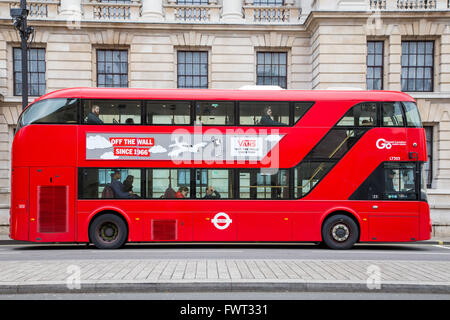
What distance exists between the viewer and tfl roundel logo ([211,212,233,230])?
454 inches

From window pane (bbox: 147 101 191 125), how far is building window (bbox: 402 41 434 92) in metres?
12.2

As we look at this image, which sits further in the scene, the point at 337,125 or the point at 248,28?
the point at 248,28

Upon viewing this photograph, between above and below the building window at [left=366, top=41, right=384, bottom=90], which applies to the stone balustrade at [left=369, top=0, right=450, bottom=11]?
above

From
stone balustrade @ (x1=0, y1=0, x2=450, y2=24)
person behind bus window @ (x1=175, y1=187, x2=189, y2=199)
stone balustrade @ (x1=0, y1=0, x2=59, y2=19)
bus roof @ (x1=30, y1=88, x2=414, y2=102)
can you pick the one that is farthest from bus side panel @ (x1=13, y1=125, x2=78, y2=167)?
stone balustrade @ (x1=0, y1=0, x2=59, y2=19)

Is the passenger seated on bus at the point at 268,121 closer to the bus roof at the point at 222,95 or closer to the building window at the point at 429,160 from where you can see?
the bus roof at the point at 222,95

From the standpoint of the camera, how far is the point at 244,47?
65.0 feet

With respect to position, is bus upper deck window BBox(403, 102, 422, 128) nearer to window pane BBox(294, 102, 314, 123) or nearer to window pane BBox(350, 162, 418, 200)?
window pane BBox(350, 162, 418, 200)

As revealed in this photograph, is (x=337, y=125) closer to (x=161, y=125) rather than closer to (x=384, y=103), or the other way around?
(x=384, y=103)

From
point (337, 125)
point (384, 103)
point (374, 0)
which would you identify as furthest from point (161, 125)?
point (374, 0)

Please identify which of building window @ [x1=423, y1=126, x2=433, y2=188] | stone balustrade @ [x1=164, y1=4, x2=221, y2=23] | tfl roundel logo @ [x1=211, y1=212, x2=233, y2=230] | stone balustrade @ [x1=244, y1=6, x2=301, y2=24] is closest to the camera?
tfl roundel logo @ [x1=211, y1=212, x2=233, y2=230]

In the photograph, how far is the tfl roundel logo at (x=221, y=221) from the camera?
11.5 m

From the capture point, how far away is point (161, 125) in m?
11.5
